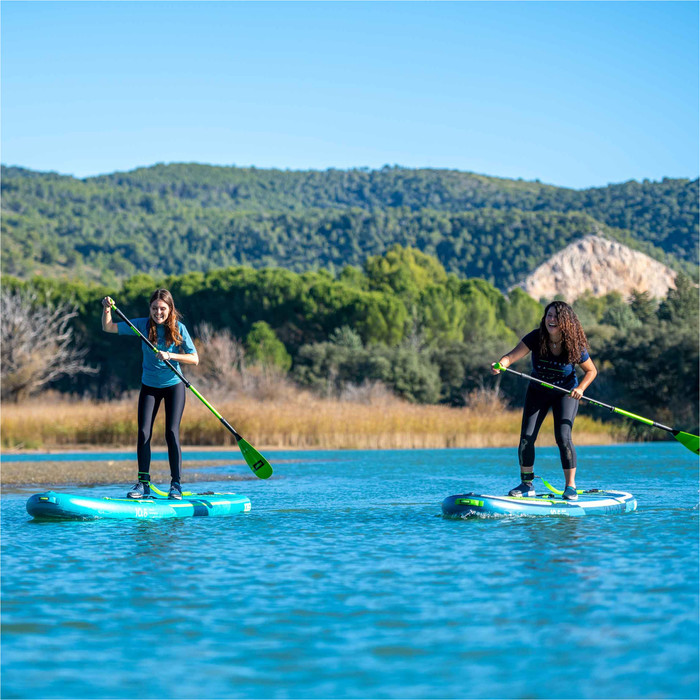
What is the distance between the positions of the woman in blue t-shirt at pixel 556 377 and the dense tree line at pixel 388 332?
24064 mm

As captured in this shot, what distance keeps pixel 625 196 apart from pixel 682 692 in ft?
330

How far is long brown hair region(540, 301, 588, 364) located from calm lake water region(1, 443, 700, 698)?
1279 millimetres

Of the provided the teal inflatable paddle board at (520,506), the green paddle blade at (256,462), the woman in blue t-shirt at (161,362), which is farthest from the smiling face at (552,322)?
the green paddle blade at (256,462)

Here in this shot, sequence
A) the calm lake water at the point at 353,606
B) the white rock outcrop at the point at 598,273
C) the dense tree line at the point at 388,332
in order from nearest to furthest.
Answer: the calm lake water at the point at 353,606
the dense tree line at the point at 388,332
the white rock outcrop at the point at 598,273

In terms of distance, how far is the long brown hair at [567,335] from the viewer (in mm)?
8438

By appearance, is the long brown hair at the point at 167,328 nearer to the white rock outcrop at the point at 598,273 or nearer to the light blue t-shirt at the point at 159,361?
the light blue t-shirt at the point at 159,361

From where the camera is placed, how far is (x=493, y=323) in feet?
161

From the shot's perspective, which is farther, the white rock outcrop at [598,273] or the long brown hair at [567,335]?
the white rock outcrop at [598,273]

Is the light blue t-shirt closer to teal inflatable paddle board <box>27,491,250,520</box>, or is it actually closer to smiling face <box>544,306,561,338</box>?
teal inflatable paddle board <box>27,491,250,520</box>

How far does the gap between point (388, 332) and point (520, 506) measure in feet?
120

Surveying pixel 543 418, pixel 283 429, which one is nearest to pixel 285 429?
pixel 283 429

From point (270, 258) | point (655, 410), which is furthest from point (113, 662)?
point (270, 258)

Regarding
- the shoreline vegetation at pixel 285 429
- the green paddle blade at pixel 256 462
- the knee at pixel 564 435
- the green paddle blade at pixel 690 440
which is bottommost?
the shoreline vegetation at pixel 285 429

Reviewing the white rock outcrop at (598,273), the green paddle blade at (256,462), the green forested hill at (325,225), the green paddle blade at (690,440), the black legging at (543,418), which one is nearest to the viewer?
the black legging at (543,418)
